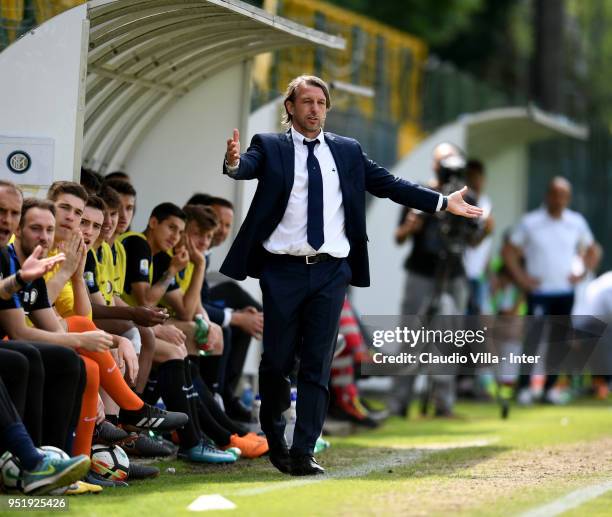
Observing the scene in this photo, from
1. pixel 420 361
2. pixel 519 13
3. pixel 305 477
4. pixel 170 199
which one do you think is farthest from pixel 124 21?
pixel 519 13

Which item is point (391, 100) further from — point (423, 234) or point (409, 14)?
point (409, 14)

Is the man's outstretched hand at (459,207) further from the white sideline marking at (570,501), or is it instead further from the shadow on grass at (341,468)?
the white sideline marking at (570,501)

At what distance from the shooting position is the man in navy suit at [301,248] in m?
8.95

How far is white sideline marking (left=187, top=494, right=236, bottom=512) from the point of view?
7.23 m

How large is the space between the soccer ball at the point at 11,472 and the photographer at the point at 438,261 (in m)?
7.87

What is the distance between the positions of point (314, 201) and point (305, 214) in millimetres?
88

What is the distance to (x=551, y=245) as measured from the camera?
1803 centimetres

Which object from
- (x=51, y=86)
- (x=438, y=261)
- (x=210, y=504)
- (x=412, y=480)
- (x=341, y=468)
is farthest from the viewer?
(x=438, y=261)

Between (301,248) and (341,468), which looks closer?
(301,248)

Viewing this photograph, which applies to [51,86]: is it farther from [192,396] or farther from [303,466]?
[303,466]

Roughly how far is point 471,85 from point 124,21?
10.3m

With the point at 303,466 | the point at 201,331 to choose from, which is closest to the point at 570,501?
the point at 303,466

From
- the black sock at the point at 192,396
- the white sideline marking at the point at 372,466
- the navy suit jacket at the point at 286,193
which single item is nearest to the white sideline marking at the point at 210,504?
the white sideline marking at the point at 372,466

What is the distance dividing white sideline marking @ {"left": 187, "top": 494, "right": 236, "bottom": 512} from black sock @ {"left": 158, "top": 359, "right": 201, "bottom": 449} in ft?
7.18
